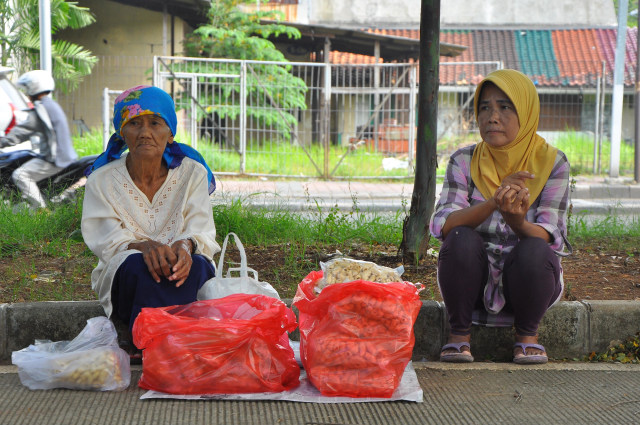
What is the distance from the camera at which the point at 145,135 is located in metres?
3.56

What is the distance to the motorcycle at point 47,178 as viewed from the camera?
7.88m

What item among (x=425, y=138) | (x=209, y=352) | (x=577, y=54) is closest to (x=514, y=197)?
(x=209, y=352)

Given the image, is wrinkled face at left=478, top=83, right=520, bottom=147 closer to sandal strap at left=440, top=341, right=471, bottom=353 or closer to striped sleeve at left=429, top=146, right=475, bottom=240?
striped sleeve at left=429, top=146, right=475, bottom=240

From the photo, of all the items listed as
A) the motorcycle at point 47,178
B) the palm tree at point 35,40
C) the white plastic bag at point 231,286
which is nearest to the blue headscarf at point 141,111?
the white plastic bag at point 231,286

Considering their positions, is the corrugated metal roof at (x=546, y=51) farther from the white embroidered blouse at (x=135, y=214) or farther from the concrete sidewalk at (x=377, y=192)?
the white embroidered blouse at (x=135, y=214)

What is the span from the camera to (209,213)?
12.2 ft

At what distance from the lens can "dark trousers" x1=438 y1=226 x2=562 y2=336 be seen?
350cm

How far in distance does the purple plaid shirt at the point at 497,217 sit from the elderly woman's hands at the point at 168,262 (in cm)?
119

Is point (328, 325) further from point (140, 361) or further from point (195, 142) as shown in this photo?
point (195, 142)

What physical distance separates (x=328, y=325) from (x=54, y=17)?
13.3m

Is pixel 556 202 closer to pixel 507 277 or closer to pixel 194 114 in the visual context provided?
pixel 507 277

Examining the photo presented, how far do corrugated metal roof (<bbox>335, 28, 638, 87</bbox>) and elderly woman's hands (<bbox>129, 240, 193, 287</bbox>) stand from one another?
803 inches

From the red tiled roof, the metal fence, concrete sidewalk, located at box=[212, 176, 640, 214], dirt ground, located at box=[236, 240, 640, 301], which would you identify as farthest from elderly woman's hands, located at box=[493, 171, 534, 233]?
→ the red tiled roof

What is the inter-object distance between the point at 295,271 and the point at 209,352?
1758 millimetres
